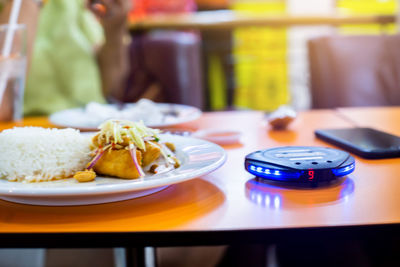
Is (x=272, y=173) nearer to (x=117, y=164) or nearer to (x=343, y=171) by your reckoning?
(x=343, y=171)

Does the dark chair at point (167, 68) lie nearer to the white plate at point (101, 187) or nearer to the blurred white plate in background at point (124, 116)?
the blurred white plate in background at point (124, 116)

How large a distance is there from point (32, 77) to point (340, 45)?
1264 millimetres

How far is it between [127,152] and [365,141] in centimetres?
43

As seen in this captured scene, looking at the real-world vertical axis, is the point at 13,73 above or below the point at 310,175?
above

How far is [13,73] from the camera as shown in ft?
3.78

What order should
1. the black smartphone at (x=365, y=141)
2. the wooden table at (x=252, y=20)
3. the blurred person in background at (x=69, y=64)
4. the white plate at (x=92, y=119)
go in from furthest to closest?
the wooden table at (x=252, y=20) < the blurred person in background at (x=69, y=64) < the white plate at (x=92, y=119) < the black smartphone at (x=365, y=141)

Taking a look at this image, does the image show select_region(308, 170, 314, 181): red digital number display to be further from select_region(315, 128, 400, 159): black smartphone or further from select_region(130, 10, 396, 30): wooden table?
select_region(130, 10, 396, 30): wooden table

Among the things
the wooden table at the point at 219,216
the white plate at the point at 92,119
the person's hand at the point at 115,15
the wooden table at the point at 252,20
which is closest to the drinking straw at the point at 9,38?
the white plate at the point at 92,119

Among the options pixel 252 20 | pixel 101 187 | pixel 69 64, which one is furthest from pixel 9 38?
pixel 252 20

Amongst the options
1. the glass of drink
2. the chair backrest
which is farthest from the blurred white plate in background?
the chair backrest

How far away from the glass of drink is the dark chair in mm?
1026

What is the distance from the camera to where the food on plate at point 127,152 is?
0.57 meters

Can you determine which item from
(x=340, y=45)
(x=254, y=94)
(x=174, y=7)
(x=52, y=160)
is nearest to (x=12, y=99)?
(x=52, y=160)

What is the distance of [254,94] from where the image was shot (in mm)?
4340
